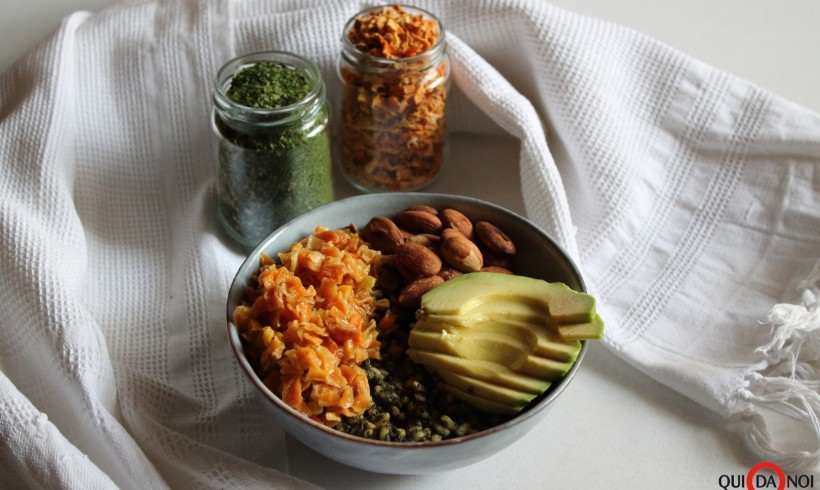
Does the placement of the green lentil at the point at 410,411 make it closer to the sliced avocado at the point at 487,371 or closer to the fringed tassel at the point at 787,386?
the sliced avocado at the point at 487,371

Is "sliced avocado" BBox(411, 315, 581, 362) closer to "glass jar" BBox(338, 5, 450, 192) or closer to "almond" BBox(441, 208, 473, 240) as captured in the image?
"almond" BBox(441, 208, 473, 240)

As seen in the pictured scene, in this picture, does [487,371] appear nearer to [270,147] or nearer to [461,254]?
[461,254]

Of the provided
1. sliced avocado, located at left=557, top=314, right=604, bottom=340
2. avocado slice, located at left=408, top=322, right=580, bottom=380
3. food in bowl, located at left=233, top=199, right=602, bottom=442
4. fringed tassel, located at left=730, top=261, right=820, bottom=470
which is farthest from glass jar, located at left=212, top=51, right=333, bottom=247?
fringed tassel, located at left=730, top=261, right=820, bottom=470

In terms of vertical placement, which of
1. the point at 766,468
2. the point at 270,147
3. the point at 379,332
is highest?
the point at 270,147

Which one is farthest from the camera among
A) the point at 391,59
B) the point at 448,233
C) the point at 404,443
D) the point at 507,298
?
the point at 391,59

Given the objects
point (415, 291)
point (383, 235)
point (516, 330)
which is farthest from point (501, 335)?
point (383, 235)

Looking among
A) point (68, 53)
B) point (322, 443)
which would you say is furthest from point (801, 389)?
point (68, 53)
